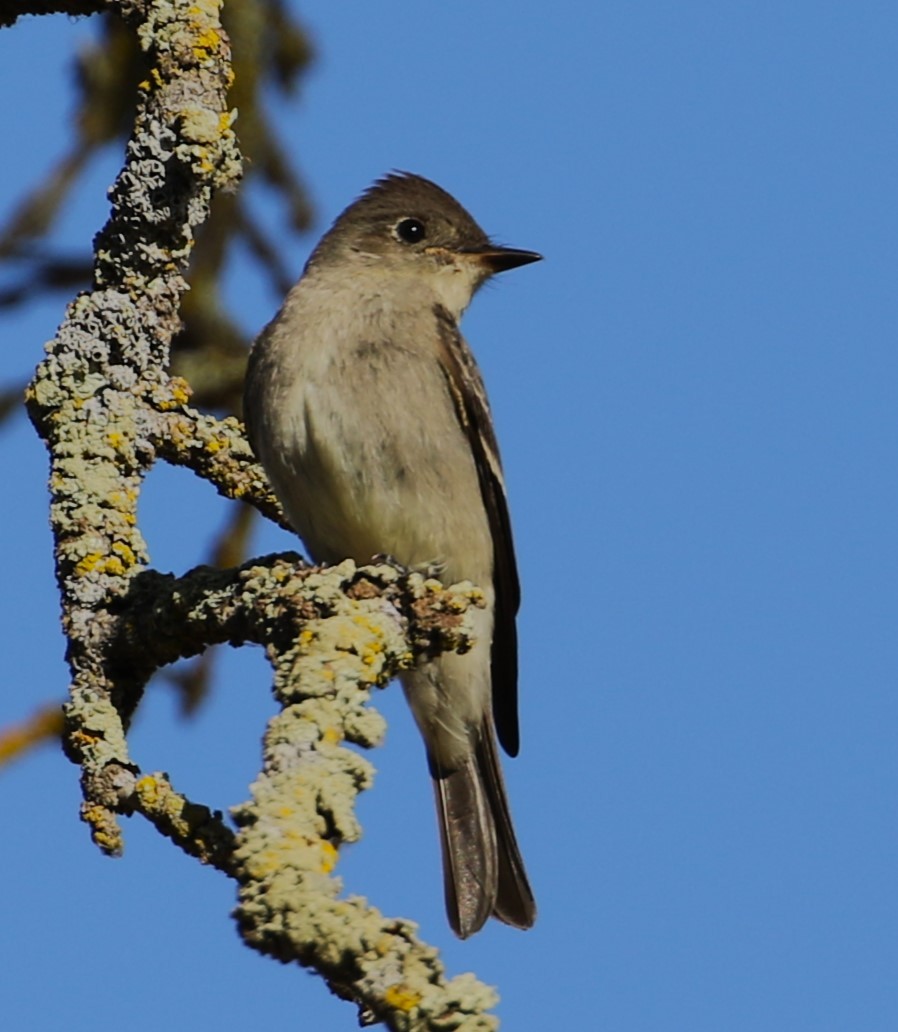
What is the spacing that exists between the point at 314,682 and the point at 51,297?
2.02m

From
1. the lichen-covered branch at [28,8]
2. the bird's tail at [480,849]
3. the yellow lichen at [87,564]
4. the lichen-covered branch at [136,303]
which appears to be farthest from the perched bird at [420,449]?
the lichen-covered branch at [28,8]

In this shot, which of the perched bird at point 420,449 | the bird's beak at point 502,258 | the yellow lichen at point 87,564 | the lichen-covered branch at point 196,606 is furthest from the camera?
the bird's beak at point 502,258

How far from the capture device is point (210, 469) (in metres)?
5.80

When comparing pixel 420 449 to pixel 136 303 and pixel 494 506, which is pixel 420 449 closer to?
pixel 494 506

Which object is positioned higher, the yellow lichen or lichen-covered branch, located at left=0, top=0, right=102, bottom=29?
lichen-covered branch, located at left=0, top=0, right=102, bottom=29

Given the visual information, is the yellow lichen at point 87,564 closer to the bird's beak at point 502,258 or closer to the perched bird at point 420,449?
the perched bird at point 420,449

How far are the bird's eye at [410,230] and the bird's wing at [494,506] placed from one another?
0.64m

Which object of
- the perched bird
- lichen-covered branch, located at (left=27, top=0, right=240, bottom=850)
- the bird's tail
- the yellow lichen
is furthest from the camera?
the bird's tail

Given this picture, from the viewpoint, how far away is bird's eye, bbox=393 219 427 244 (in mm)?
7559

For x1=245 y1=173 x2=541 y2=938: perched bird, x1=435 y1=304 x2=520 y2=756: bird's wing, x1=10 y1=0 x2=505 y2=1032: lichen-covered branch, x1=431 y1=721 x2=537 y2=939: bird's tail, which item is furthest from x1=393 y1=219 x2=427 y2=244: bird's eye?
x1=431 y1=721 x2=537 y2=939: bird's tail

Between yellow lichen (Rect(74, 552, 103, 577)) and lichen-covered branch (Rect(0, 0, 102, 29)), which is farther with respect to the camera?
lichen-covered branch (Rect(0, 0, 102, 29))

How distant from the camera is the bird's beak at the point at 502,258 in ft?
Answer: 24.8

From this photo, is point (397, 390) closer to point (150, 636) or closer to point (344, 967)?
point (150, 636)

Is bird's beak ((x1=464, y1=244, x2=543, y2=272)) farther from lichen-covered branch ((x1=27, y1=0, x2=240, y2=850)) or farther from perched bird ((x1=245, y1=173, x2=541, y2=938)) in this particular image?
lichen-covered branch ((x1=27, y1=0, x2=240, y2=850))
